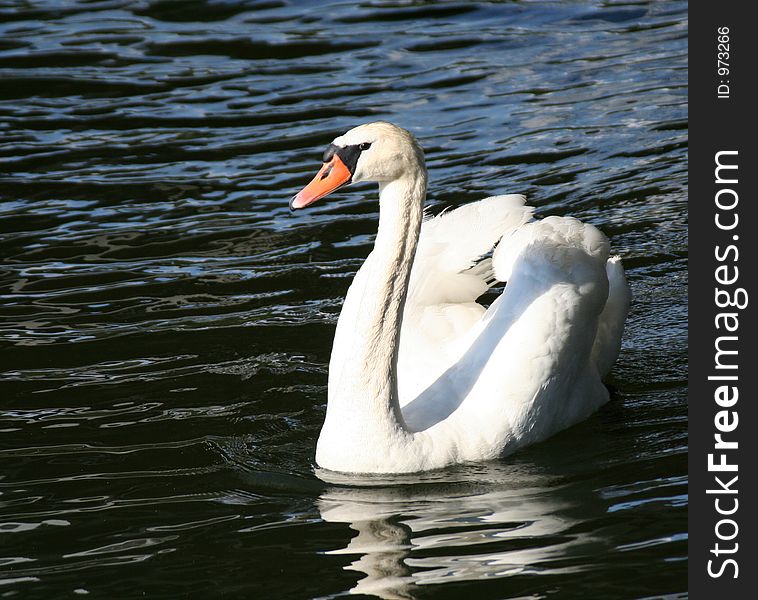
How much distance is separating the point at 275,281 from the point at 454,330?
7.77 ft

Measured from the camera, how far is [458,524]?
615 cm

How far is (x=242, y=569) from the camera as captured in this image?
19.1ft

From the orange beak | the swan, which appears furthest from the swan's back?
the orange beak

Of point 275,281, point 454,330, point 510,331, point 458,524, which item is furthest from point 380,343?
point 275,281

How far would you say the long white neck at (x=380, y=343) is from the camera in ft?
22.0

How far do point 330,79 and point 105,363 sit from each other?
291 inches

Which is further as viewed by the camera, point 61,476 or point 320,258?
point 320,258

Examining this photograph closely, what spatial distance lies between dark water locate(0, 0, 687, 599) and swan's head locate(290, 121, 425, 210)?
1.52 m

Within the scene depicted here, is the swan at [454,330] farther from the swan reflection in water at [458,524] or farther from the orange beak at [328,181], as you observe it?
the swan reflection in water at [458,524]

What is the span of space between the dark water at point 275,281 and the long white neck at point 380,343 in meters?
0.27

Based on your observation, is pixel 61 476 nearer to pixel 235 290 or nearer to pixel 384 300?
pixel 384 300

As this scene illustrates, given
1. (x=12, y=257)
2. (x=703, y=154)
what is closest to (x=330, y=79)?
(x=12, y=257)

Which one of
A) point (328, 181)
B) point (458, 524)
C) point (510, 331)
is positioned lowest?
point (458, 524)

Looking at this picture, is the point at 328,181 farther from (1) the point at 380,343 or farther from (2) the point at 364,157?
(1) the point at 380,343
